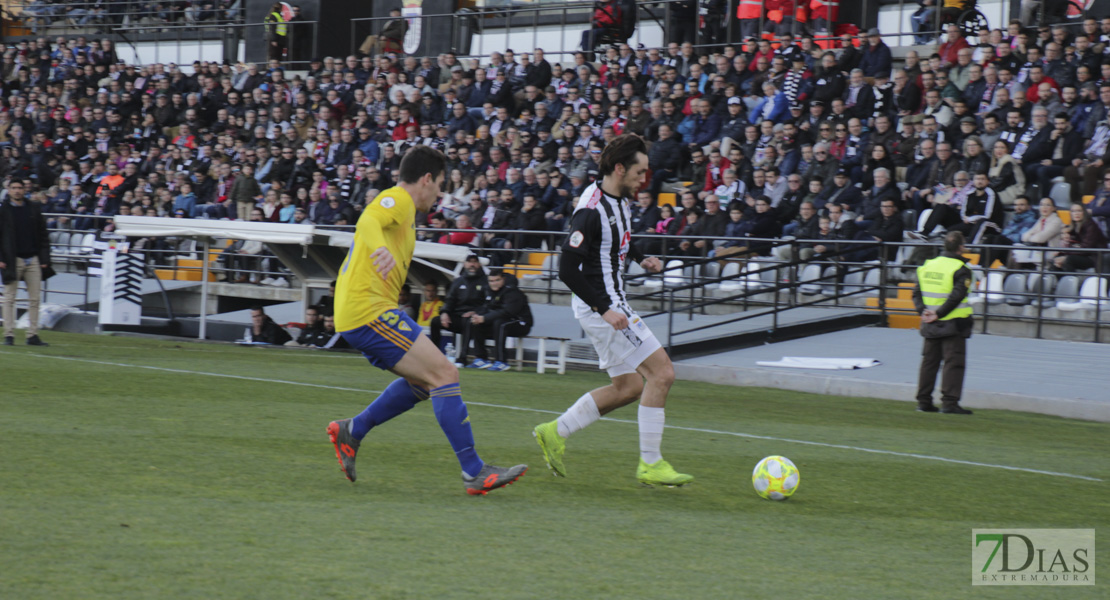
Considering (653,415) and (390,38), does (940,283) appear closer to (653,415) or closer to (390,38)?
(653,415)

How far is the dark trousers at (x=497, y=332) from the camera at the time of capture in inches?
659

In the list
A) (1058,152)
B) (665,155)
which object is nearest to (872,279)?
(1058,152)

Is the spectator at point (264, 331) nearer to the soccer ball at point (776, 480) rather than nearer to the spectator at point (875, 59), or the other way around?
the spectator at point (875, 59)

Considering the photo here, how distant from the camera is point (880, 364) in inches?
592

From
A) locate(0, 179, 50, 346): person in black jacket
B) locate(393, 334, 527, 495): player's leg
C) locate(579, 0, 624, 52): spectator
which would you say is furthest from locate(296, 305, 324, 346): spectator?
locate(393, 334, 527, 495): player's leg

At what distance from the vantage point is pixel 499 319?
16.8 m

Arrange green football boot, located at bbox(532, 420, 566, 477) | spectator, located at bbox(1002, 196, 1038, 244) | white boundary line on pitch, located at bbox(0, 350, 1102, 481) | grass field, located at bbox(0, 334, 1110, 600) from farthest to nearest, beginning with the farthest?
spectator, located at bbox(1002, 196, 1038, 244), white boundary line on pitch, located at bbox(0, 350, 1102, 481), green football boot, located at bbox(532, 420, 566, 477), grass field, located at bbox(0, 334, 1110, 600)

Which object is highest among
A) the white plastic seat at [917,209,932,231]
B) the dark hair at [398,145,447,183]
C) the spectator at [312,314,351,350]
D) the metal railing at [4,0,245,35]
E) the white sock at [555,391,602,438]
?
the metal railing at [4,0,245,35]

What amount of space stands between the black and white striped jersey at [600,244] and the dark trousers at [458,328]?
10.3m

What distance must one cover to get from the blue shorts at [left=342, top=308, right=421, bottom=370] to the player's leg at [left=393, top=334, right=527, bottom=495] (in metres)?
0.04

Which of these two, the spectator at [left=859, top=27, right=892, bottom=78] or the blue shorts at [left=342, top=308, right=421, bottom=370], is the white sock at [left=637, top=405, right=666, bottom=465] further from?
the spectator at [left=859, top=27, right=892, bottom=78]

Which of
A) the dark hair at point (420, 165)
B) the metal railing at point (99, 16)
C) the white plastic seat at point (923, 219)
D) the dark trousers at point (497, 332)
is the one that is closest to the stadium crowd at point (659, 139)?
the white plastic seat at point (923, 219)

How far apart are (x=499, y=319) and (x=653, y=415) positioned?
10.1m

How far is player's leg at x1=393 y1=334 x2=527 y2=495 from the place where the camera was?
20.0 ft
